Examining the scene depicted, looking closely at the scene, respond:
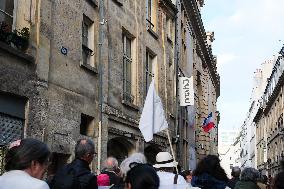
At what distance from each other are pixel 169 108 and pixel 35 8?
12.7 meters

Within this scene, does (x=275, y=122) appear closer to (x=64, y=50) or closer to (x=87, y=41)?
(x=87, y=41)

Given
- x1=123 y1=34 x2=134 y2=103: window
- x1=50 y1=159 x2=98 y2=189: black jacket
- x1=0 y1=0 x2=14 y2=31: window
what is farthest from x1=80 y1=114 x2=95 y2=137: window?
x1=50 y1=159 x2=98 y2=189: black jacket

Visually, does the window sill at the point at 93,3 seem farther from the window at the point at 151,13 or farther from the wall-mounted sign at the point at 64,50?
the window at the point at 151,13

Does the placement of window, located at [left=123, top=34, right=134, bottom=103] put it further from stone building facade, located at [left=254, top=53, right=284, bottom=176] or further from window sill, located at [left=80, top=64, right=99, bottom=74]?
stone building facade, located at [left=254, top=53, right=284, bottom=176]

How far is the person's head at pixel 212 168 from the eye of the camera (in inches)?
210

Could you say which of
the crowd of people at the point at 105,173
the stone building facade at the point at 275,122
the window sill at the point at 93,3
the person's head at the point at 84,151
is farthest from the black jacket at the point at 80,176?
the stone building facade at the point at 275,122

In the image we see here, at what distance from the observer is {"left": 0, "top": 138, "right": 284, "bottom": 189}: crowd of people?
139 inches

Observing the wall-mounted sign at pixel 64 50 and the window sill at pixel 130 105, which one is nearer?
the wall-mounted sign at pixel 64 50

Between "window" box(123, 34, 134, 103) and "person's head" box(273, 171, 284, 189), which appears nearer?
"person's head" box(273, 171, 284, 189)

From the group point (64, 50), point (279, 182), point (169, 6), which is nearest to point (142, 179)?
point (279, 182)

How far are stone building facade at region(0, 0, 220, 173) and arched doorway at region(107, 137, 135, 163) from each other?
0.03m

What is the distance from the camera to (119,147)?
16734mm

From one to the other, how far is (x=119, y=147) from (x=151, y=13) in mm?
6739

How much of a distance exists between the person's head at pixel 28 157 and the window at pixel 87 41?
9.59 meters
